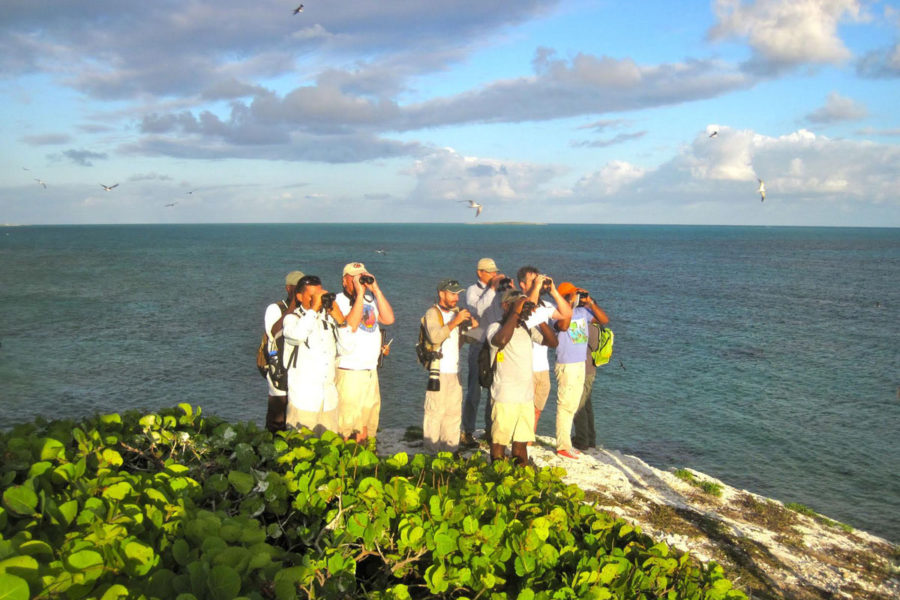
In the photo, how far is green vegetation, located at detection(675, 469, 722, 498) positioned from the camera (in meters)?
8.39

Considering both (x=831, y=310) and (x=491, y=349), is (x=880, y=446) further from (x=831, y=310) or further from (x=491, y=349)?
(x=831, y=310)

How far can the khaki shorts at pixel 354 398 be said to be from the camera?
7168 mm

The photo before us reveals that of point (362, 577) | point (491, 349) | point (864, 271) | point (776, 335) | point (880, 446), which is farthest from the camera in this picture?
point (864, 271)

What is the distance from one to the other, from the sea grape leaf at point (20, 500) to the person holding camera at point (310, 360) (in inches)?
141

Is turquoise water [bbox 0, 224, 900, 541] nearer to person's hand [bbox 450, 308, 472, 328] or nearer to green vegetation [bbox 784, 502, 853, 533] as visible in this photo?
green vegetation [bbox 784, 502, 853, 533]

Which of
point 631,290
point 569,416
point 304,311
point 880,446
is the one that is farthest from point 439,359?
point 631,290

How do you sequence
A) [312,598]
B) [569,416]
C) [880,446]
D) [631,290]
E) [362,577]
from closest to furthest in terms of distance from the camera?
[312,598] < [362,577] < [569,416] < [880,446] < [631,290]

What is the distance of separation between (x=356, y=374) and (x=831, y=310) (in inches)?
1466

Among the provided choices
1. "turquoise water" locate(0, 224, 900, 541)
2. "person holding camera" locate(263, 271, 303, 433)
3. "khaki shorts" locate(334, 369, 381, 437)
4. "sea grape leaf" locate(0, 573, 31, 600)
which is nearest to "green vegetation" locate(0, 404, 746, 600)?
"sea grape leaf" locate(0, 573, 31, 600)

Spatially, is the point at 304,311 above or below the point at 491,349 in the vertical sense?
above

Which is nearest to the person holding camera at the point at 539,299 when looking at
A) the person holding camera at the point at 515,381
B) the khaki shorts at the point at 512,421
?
the person holding camera at the point at 515,381

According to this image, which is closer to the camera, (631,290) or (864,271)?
(631,290)

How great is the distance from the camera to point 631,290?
4569cm

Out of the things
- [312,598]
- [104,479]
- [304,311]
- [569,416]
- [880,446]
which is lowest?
[880,446]
